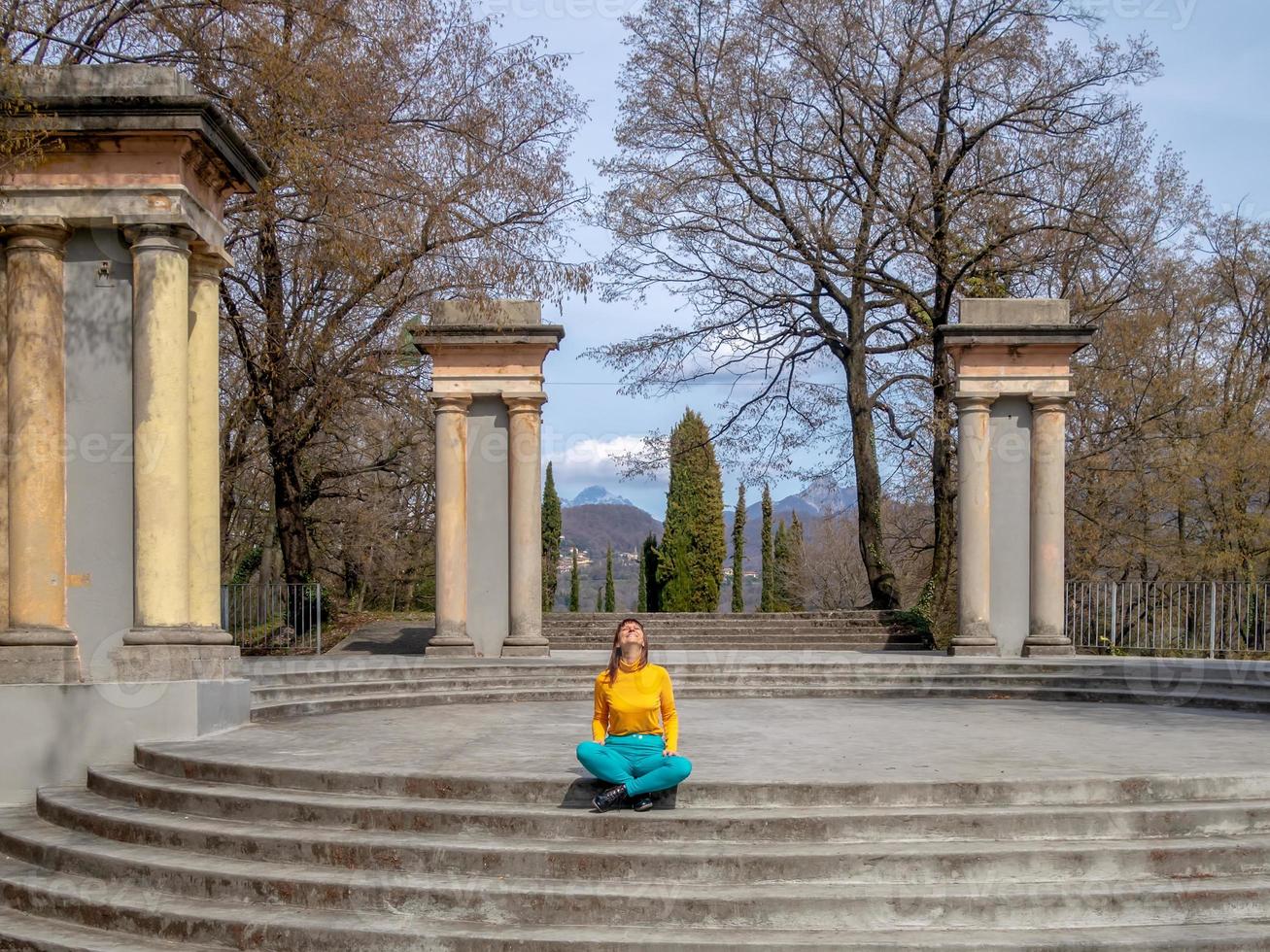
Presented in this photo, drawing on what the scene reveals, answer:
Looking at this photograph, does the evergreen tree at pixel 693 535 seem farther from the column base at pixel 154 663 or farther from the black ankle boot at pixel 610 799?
the black ankle boot at pixel 610 799

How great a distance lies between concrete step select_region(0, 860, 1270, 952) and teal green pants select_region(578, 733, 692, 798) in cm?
94

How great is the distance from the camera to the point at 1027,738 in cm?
1055

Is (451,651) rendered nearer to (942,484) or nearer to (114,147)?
(114,147)

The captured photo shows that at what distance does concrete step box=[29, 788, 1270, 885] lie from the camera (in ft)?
22.9

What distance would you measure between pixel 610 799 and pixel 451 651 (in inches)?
425

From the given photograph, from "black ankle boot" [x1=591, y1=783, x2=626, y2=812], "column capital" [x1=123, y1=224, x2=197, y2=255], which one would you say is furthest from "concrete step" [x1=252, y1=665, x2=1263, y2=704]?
"black ankle boot" [x1=591, y1=783, x2=626, y2=812]

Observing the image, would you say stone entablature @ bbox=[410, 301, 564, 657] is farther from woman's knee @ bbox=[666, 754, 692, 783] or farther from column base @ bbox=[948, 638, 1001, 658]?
Answer: woman's knee @ bbox=[666, 754, 692, 783]

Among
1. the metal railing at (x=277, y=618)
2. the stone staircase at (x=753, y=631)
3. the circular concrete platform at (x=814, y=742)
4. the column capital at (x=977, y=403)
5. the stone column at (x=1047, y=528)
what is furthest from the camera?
the stone staircase at (x=753, y=631)

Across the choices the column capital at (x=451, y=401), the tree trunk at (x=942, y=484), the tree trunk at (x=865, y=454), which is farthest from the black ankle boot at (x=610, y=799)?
→ the tree trunk at (x=865, y=454)

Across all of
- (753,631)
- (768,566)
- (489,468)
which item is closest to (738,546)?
(768,566)

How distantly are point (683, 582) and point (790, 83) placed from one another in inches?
995

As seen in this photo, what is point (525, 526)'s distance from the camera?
59.5ft

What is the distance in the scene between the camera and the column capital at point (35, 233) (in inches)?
413

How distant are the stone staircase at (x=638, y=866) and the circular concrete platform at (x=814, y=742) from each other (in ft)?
0.58
